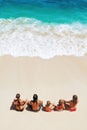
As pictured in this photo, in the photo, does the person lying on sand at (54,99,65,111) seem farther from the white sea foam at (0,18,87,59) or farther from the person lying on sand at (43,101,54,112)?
the white sea foam at (0,18,87,59)

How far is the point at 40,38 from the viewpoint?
49.6ft

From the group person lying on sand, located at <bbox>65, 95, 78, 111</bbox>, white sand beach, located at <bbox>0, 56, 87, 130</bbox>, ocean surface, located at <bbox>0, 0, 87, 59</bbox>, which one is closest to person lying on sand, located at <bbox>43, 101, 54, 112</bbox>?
white sand beach, located at <bbox>0, 56, 87, 130</bbox>

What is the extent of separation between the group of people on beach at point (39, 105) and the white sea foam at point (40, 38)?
3.22m

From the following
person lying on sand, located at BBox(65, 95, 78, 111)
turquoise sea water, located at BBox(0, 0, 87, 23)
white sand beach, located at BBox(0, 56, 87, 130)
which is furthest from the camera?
turquoise sea water, located at BBox(0, 0, 87, 23)

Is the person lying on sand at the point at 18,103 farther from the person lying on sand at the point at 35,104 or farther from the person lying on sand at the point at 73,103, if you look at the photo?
the person lying on sand at the point at 73,103

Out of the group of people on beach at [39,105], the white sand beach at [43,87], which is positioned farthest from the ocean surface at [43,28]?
the group of people on beach at [39,105]

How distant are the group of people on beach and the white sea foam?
127 inches

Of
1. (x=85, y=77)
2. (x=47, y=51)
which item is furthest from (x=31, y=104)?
(x=47, y=51)

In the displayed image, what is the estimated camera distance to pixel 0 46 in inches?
557

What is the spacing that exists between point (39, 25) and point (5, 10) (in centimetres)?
295

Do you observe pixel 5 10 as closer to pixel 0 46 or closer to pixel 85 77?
pixel 0 46

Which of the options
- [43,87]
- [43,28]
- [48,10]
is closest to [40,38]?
[43,28]

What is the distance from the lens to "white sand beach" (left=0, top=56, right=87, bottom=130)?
10034 millimetres

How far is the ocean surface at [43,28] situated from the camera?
14.1 metres
